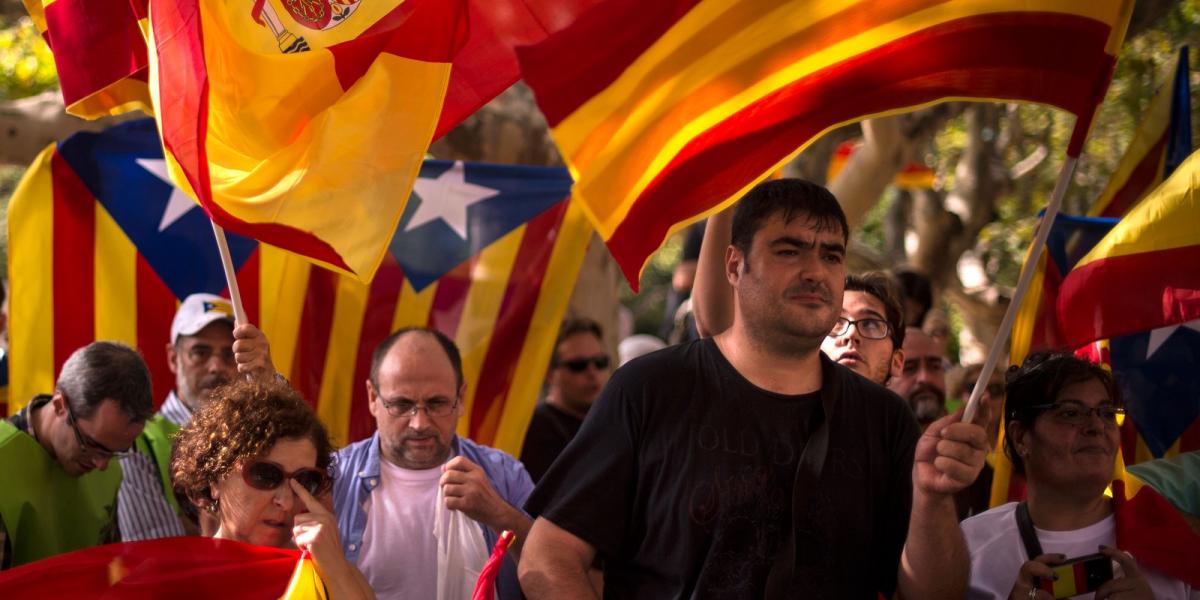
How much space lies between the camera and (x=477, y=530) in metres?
4.53

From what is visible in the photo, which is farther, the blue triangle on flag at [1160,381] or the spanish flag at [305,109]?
the blue triangle on flag at [1160,381]

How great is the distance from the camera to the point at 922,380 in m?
6.35

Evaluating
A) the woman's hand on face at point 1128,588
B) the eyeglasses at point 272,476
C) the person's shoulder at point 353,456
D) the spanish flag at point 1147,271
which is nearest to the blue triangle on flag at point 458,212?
the person's shoulder at point 353,456

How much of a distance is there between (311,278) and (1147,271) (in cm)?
371

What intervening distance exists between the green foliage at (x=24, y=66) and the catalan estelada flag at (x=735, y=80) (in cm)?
858

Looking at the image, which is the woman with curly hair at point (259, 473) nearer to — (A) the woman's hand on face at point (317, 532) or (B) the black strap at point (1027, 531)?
(A) the woman's hand on face at point (317, 532)

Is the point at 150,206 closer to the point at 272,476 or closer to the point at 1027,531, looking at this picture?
the point at 272,476

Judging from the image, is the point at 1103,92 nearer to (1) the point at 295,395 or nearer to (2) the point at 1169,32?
(1) the point at 295,395

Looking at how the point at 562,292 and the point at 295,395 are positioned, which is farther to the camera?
the point at 562,292

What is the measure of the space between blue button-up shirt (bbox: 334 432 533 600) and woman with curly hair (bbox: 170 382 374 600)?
50 cm

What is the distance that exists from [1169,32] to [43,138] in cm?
821

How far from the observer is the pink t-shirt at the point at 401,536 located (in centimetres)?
441

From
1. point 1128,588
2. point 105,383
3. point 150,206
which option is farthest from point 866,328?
point 150,206

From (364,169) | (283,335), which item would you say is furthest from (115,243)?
(364,169)
